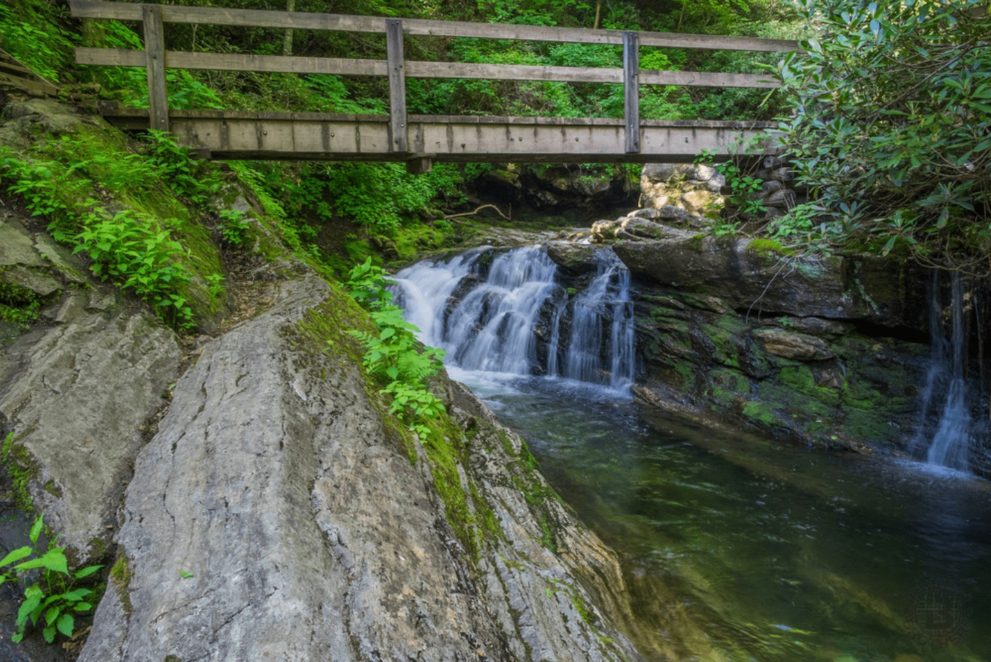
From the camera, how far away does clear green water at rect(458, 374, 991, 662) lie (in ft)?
11.6

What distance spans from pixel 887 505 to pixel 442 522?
16.1ft

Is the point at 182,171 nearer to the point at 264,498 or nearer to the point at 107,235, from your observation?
the point at 107,235

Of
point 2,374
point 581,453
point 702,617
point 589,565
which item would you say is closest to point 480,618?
point 589,565

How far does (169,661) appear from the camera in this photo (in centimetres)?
149

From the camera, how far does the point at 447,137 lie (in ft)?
24.9

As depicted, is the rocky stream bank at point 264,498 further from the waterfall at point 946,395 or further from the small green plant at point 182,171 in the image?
the waterfall at point 946,395

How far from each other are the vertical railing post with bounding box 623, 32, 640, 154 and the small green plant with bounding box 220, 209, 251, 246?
5.21 m

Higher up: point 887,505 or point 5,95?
point 5,95

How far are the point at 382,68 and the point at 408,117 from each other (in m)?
0.65

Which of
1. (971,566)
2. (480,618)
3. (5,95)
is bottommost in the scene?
(971,566)

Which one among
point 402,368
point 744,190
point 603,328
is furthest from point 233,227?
point 744,190

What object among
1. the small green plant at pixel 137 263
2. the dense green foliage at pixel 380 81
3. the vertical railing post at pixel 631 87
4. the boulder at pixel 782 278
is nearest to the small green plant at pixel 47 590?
the small green plant at pixel 137 263

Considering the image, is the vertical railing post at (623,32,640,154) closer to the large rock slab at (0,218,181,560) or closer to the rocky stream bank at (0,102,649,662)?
the rocky stream bank at (0,102,649,662)

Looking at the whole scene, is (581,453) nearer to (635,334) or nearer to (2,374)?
(635,334)
